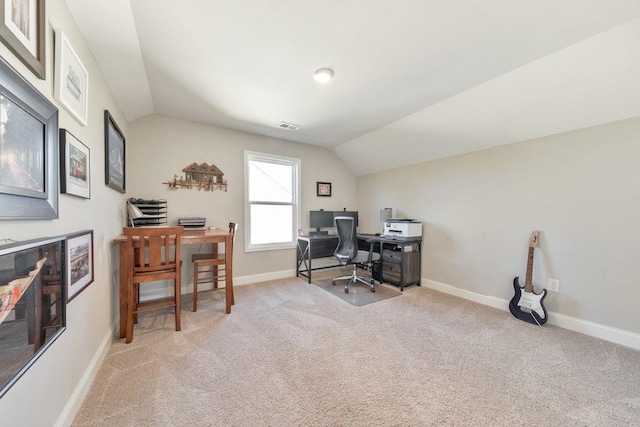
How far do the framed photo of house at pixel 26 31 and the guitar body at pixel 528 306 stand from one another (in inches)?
157

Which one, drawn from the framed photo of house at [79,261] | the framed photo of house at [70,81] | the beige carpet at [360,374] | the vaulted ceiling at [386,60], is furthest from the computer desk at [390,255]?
the framed photo of house at [70,81]

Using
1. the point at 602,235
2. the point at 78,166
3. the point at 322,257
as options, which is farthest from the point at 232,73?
the point at 602,235

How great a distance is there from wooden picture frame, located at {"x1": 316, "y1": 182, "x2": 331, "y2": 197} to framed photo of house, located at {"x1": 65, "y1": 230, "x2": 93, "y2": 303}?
10.9ft

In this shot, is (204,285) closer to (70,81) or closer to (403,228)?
(70,81)

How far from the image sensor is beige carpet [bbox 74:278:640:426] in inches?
55.1

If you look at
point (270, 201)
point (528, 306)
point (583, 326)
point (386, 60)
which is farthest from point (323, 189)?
→ point (583, 326)

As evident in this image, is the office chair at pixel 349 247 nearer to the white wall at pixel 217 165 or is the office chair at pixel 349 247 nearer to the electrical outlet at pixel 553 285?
the white wall at pixel 217 165

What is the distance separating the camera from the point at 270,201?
4.07 m

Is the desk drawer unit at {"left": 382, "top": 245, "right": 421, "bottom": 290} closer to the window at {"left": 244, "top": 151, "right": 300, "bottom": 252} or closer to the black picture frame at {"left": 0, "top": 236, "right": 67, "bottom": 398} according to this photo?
the window at {"left": 244, "top": 151, "right": 300, "bottom": 252}

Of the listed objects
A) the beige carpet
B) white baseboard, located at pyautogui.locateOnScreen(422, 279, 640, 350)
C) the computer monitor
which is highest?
the computer monitor

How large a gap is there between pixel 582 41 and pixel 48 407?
3799 mm

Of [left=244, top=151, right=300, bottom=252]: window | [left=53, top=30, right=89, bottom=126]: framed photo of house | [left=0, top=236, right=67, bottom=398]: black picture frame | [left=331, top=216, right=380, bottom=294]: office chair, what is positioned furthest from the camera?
[left=244, top=151, right=300, bottom=252]: window

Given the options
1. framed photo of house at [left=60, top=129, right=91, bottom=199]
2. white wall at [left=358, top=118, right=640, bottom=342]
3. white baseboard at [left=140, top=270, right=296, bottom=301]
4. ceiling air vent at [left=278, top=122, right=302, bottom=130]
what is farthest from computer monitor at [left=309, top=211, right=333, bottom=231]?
framed photo of house at [left=60, top=129, right=91, bottom=199]

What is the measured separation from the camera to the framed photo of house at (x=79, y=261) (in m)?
1.30
